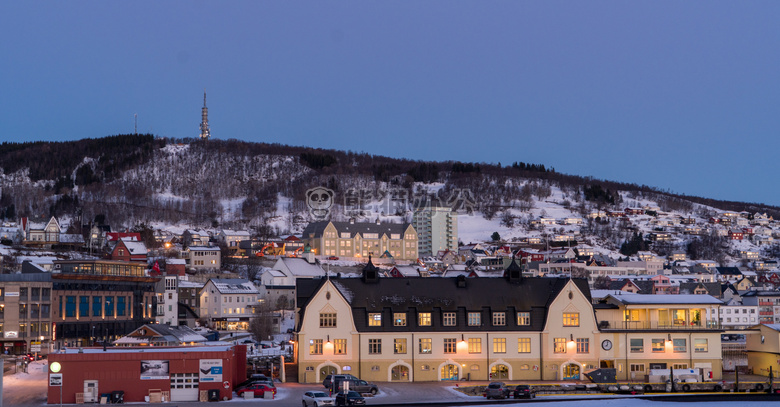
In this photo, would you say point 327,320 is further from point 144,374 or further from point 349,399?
point 349,399

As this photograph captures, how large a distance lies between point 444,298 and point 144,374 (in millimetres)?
20533

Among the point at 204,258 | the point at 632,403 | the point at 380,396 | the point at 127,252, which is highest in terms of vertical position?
the point at 127,252

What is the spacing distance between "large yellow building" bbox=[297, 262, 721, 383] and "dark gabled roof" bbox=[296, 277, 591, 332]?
0.07 meters

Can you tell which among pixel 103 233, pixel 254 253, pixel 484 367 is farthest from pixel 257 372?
pixel 103 233

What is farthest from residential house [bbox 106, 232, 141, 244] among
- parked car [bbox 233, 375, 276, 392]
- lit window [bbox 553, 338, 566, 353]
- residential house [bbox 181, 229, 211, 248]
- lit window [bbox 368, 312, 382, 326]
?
lit window [bbox 553, 338, 566, 353]

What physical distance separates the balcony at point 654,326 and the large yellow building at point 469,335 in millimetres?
137

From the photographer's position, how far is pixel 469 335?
56.9 metres

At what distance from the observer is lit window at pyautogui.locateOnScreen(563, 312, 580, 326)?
57.8 metres

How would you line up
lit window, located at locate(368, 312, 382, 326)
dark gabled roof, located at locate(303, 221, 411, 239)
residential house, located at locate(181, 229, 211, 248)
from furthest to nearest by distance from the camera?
dark gabled roof, located at locate(303, 221, 411, 239), residential house, located at locate(181, 229, 211, 248), lit window, located at locate(368, 312, 382, 326)

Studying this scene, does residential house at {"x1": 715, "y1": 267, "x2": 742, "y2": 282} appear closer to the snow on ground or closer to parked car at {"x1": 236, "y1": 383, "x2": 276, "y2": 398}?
the snow on ground

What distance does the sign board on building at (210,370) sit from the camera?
155ft

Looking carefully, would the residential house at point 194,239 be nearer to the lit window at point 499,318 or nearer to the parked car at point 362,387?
the lit window at point 499,318

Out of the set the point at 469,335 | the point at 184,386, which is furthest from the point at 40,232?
the point at 184,386

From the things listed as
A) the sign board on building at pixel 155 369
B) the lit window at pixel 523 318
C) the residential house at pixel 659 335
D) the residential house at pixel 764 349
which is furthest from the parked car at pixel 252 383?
the residential house at pixel 764 349
